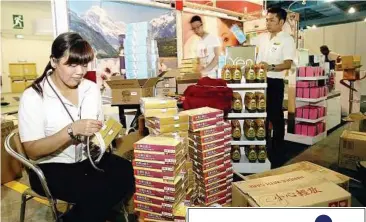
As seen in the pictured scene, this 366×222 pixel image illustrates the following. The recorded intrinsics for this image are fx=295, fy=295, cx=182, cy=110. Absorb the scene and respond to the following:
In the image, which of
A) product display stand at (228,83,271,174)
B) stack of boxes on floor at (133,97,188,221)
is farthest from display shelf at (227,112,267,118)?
stack of boxes on floor at (133,97,188,221)

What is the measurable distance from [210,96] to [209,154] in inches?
23.7

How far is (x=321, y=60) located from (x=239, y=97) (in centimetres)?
259

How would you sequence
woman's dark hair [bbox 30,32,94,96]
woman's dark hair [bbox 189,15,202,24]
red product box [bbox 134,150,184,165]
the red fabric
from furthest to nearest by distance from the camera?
woman's dark hair [bbox 189,15,202,24] → the red fabric → red product box [bbox 134,150,184,165] → woman's dark hair [bbox 30,32,94,96]

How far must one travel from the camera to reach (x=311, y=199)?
158 centimetres

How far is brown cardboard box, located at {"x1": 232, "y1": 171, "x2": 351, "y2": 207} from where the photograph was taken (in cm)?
156

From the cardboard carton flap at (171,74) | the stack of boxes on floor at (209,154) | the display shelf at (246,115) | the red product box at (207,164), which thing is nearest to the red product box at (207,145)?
the stack of boxes on floor at (209,154)

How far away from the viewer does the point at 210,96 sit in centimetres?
268

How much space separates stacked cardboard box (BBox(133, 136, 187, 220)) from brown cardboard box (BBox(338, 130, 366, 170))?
219 centimetres

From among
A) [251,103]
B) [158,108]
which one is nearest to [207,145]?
[158,108]

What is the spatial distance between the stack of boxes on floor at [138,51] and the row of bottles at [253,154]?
1215 mm

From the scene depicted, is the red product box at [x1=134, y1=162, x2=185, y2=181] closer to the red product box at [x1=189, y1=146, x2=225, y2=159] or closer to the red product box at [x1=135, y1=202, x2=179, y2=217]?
the red product box at [x1=135, y1=202, x2=179, y2=217]

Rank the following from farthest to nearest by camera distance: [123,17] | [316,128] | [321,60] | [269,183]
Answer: [321,60], [316,128], [123,17], [269,183]

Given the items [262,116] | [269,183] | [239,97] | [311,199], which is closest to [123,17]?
[239,97]

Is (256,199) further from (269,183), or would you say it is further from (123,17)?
(123,17)
